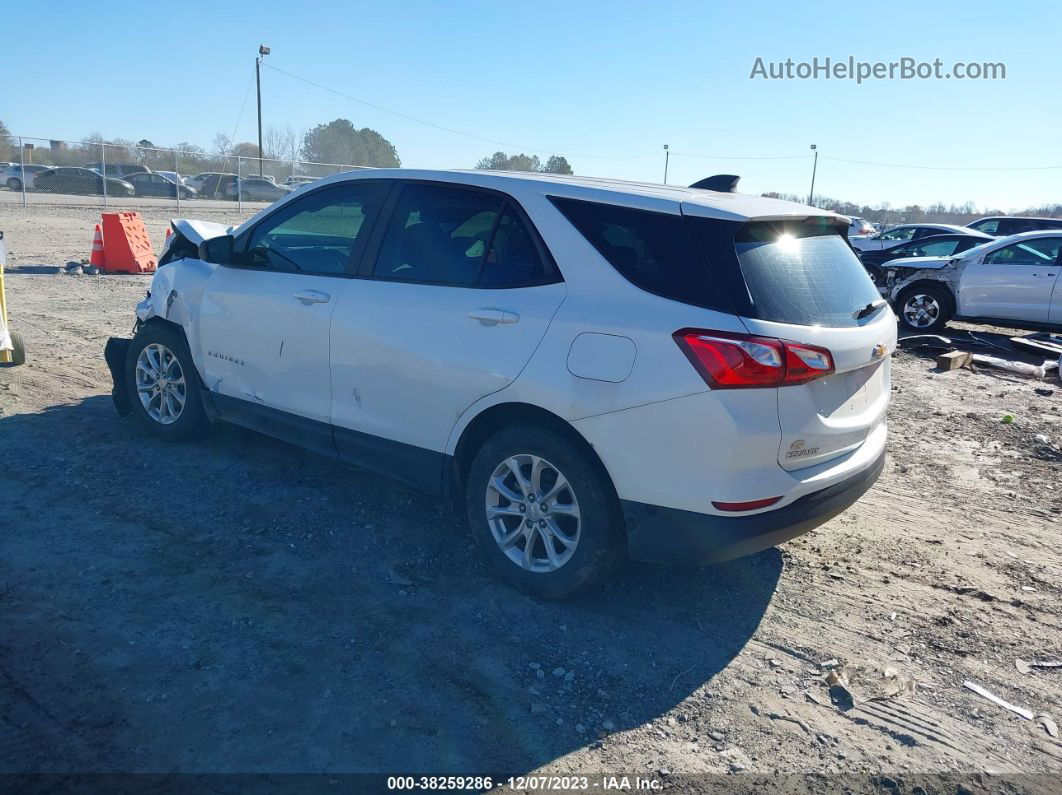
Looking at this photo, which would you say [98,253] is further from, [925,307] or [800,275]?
[800,275]

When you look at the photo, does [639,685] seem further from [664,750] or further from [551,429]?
[551,429]

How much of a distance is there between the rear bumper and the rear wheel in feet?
34.0

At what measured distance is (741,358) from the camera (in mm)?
3328

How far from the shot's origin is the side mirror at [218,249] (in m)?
5.17

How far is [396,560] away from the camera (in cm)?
438

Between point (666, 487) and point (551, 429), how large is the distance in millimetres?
610

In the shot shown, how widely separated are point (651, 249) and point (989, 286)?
34.3ft

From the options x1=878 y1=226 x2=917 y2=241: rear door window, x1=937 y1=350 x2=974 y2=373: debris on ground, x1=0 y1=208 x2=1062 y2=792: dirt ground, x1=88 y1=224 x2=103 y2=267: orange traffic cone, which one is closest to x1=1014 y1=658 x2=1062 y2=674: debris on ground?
x1=0 y1=208 x2=1062 y2=792: dirt ground

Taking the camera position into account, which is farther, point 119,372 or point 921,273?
point 921,273

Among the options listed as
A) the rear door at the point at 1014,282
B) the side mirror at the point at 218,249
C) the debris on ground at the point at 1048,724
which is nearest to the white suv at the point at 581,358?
the side mirror at the point at 218,249

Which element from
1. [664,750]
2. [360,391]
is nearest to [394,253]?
[360,391]

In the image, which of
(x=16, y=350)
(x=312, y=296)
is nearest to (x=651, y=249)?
(x=312, y=296)

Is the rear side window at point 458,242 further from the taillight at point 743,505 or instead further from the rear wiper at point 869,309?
the rear wiper at point 869,309

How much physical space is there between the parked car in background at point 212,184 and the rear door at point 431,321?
3767 centimetres
